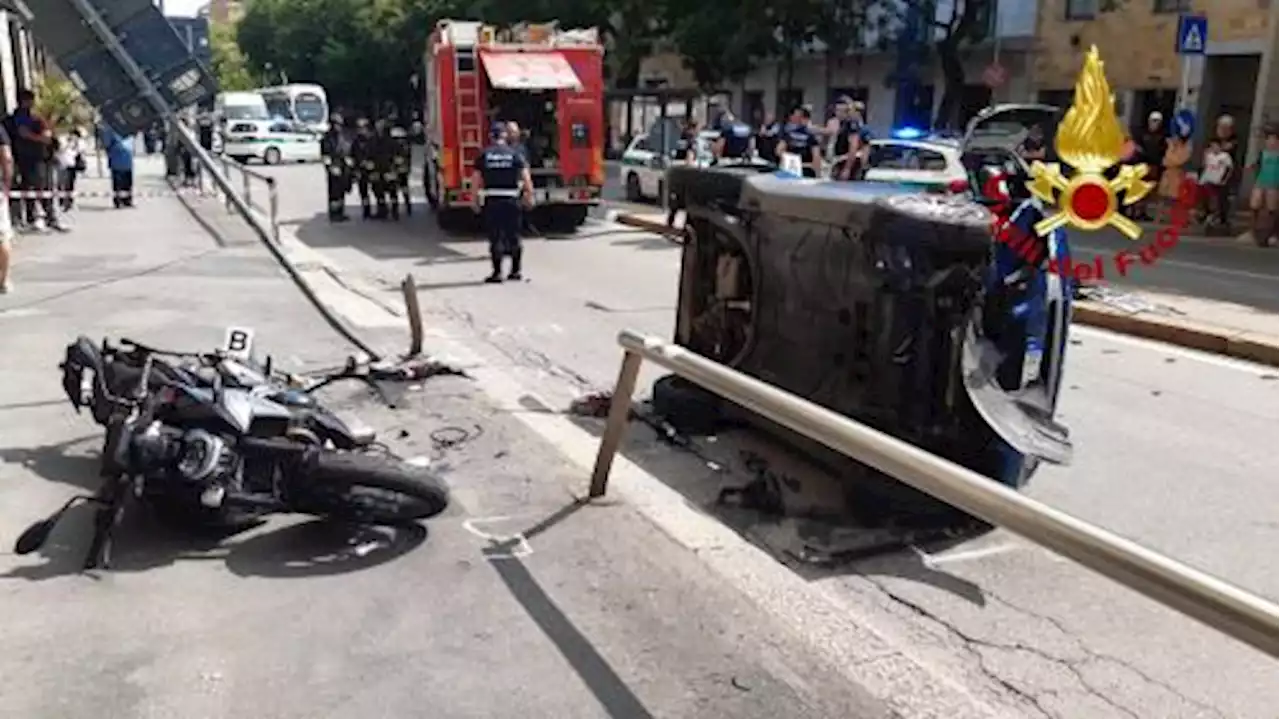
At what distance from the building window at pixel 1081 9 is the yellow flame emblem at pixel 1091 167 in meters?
23.0

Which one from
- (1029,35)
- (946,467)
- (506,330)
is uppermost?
(1029,35)

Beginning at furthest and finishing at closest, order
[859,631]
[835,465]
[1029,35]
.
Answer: [1029,35], [835,465], [859,631]

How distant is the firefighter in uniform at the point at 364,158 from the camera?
64.0ft

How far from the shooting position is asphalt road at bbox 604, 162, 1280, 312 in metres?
12.4

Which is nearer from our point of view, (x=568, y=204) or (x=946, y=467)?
(x=946, y=467)

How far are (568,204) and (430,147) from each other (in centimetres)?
281

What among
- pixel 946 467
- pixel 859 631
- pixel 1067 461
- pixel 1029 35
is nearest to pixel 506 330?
pixel 1067 461

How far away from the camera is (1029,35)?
28.0m

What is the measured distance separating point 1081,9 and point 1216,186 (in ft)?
34.0

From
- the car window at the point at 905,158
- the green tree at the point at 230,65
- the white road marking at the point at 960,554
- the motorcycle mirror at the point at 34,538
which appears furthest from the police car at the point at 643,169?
the green tree at the point at 230,65

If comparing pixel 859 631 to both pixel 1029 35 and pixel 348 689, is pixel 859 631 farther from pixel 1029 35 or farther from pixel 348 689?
pixel 1029 35

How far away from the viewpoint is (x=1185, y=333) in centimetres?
983

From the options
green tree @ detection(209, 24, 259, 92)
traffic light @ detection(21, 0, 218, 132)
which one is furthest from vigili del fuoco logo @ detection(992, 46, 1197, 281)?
green tree @ detection(209, 24, 259, 92)

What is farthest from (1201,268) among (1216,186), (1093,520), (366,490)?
(366,490)
